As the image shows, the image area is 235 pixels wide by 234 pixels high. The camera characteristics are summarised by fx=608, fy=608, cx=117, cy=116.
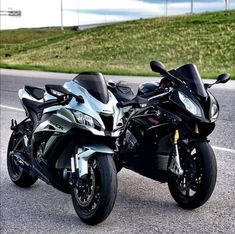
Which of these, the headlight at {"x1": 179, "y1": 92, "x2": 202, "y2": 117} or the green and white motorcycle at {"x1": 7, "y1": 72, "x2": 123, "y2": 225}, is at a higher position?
the headlight at {"x1": 179, "y1": 92, "x2": 202, "y2": 117}

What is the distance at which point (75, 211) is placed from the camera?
4.98 metres

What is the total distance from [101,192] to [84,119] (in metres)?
0.57

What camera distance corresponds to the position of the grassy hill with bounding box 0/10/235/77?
3597 cm

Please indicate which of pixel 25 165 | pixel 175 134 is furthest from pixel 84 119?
pixel 25 165

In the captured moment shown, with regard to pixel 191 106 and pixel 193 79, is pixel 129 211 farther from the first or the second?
pixel 193 79

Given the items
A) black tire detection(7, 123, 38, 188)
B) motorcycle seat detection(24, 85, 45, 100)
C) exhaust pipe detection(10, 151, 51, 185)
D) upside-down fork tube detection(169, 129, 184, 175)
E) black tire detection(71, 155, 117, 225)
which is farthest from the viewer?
black tire detection(7, 123, 38, 188)

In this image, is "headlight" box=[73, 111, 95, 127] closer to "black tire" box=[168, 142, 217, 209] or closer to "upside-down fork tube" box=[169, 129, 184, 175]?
"upside-down fork tube" box=[169, 129, 184, 175]

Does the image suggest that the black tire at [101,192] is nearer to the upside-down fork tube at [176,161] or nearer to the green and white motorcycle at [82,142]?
the green and white motorcycle at [82,142]

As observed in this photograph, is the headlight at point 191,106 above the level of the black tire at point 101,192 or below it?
above

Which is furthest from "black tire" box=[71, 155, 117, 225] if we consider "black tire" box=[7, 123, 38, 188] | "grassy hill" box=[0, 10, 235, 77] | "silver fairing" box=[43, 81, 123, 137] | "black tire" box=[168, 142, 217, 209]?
"grassy hill" box=[0, 10, 235, 77]

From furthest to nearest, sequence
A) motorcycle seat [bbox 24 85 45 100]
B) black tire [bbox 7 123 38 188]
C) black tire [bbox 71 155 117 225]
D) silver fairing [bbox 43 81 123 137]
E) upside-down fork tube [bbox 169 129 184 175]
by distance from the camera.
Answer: black tire [bbox 7 123 38 188], motorcycle seat [bbox 24 85 45 100], upside-down fork tube [bbox 169 129 184 175], silver fairing [bbox 43 81 123 137], black tire [bbox 71 155 117 225]

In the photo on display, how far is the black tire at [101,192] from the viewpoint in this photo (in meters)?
4.49

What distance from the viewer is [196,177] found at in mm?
4891

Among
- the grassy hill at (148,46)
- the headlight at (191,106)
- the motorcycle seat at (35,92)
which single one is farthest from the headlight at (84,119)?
the grassy hill at (148,46)
